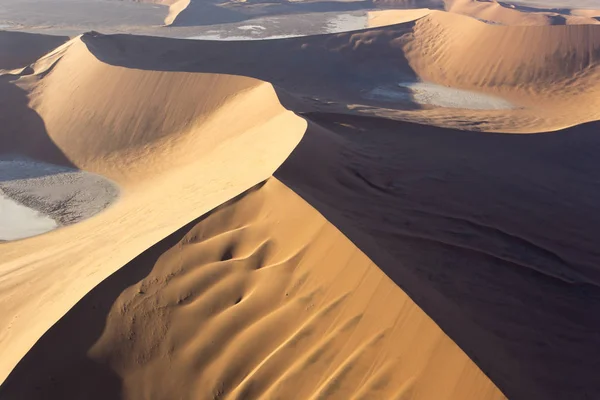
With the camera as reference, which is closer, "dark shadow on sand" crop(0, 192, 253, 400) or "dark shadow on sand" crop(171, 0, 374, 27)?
"dark shadow on sand" crop(0, 192, 253, 400)

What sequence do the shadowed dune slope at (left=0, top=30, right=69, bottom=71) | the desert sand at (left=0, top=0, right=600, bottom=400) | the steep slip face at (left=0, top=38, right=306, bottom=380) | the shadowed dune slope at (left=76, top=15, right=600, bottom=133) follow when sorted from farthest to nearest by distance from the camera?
the shadowed dune slope at (left=0, top=30, right=69, bottom=71)
the shadowed dune slope at (left=76, top=15, right=600, bottom=133)
the steep slip face at (left=0, top=38, right=306, bottom=380)
the desert sand at (left=0, top=0, right=600, bottom=400)

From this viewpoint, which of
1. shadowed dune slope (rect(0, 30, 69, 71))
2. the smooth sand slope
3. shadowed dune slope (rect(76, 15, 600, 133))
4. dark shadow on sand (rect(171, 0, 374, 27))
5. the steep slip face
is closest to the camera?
the steep slip face

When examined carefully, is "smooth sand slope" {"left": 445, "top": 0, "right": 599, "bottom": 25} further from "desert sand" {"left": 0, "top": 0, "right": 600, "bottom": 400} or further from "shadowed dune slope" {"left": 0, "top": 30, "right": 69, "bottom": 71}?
"shadowed dune slope" {"left": 0, "top": 30, "right": 69, "bottom": 71}

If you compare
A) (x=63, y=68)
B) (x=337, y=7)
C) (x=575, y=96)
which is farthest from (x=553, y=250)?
(x=337, y=7)

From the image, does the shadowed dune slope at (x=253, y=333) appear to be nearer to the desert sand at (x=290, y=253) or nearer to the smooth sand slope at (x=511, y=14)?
the desert sand at (x=290, y=253)

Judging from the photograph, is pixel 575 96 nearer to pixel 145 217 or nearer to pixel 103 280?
pixel 145 217

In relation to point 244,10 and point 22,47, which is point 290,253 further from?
point 244,10

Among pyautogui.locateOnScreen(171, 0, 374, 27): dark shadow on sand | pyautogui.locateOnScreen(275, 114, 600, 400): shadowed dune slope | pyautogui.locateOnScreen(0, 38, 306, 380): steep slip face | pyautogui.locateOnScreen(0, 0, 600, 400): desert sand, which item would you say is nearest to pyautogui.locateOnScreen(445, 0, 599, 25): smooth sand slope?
pyautogui.locateOnScreen(171, 0, 374, 27): dark shadow on sand

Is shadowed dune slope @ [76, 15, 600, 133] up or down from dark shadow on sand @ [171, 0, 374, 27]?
down
